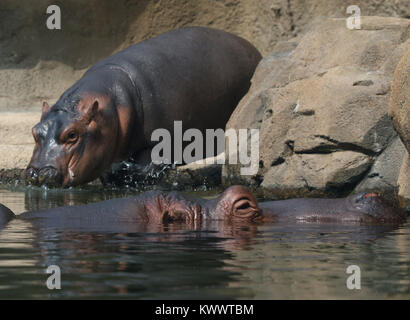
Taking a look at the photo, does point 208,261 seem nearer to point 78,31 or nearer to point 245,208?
point 245,208

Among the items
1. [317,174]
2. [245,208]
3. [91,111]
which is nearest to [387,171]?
[317,174]

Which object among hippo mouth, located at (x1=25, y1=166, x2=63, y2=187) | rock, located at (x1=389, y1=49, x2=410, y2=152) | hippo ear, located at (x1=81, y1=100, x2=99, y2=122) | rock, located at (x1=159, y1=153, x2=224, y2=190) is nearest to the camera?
rock, located at (x1=389, y1=49, x2=410, y2=152)

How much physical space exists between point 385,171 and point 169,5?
7836mm

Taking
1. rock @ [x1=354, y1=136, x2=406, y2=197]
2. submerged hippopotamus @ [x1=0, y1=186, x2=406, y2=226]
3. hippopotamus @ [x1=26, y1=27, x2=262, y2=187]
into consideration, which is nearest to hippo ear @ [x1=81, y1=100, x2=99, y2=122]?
hippopotamus @ [x1=26, y1=27, x2=262, y2=187]

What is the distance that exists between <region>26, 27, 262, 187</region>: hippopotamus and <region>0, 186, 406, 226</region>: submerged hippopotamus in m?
3.60

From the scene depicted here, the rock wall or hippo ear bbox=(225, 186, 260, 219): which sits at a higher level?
the rock wall

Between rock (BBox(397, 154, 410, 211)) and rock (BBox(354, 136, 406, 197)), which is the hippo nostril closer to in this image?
rock (BBox(354, 136, 406, 197))

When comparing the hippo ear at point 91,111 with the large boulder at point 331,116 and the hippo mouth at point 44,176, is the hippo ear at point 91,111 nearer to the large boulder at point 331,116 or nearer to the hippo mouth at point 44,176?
the hippo mouth at point 44,176

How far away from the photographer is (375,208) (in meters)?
5.39

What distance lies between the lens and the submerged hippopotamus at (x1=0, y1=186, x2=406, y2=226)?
544cm

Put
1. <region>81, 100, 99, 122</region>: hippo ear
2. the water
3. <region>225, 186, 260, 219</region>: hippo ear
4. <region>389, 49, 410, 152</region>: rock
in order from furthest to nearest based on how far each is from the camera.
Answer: <region>81, 100, 99, 122</region>: hippo ear → <region>389, 49, 410, 152</region>: rock → <region>225, 186, 260, 219</region>: hippo ear → the water

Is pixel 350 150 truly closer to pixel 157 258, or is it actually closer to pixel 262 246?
pixel 262 246

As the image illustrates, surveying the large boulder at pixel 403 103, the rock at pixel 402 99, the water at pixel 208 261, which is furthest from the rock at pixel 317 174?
the water at pixel 208 261

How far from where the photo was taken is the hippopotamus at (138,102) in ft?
30.9
